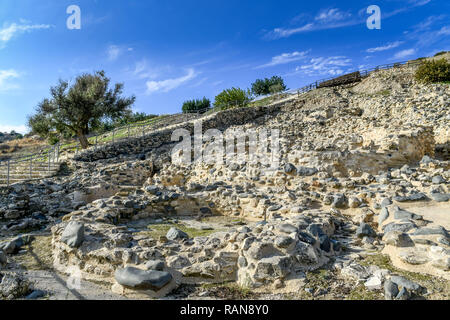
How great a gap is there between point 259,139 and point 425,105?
918 centimetres

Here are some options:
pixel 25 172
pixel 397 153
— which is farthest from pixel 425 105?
pixel 25 172

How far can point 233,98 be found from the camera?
28.6 m

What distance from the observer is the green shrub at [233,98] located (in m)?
27.7

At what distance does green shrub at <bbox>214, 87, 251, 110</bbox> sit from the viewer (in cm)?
2767

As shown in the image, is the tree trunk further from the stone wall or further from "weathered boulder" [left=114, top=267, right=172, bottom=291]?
"weathered boulder" [left=114, top=267, right=172, bottom=291]

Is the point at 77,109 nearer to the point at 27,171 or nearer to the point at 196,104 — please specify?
the point at 27,171

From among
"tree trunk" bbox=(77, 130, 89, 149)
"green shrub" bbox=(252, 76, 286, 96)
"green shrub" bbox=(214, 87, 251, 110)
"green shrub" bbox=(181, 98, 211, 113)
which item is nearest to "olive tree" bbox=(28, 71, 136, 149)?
"tree trunk" bbox=(77, 130, 89, 149)

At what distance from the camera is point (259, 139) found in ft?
36.0

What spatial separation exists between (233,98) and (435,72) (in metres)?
16.8

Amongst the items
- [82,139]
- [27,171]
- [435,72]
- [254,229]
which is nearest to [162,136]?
[82,139]

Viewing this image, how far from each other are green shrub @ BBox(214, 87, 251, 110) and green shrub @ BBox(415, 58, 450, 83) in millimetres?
14900


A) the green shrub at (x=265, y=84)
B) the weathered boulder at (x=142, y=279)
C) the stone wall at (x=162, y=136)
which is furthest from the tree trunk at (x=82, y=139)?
the green shrub at (x=265, y=84)

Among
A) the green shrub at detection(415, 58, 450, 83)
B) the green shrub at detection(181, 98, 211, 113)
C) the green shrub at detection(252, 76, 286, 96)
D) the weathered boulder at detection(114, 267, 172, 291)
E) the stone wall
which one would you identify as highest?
the green shrub at detection(252, 76, 286, 96)
